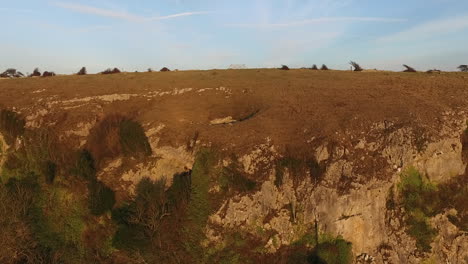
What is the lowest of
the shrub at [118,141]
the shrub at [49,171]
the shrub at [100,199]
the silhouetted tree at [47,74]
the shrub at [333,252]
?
the shrub at [333,252]

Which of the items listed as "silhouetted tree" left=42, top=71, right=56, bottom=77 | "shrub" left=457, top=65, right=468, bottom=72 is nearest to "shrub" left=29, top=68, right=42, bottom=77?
"silhouetted tree" left=42, top=71, right=56, bottom=77

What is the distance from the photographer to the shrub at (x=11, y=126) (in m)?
27.6

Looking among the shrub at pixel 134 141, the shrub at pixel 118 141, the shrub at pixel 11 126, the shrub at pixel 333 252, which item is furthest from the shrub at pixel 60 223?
the shrub at pixel 333 252

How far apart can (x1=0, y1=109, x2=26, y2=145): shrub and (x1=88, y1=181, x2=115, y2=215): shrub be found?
9.12 m

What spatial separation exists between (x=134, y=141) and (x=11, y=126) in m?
10.7

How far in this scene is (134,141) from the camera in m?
25.5

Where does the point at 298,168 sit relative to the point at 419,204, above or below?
above

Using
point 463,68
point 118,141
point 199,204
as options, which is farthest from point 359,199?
point 463,68

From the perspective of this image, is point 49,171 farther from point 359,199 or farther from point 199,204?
point 359,199

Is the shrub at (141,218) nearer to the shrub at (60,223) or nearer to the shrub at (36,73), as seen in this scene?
the shrub at (60,223)

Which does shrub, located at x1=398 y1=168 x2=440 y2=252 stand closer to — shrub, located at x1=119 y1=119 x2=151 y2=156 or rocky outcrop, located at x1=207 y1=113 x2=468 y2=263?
rocky outcrop, located at x1=207 y1=113 x2=468 y2=263

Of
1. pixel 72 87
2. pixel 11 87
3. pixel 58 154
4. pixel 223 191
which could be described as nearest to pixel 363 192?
pixel 223 191

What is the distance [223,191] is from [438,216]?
1308 cm

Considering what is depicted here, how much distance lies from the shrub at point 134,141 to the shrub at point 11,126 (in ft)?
28.5
